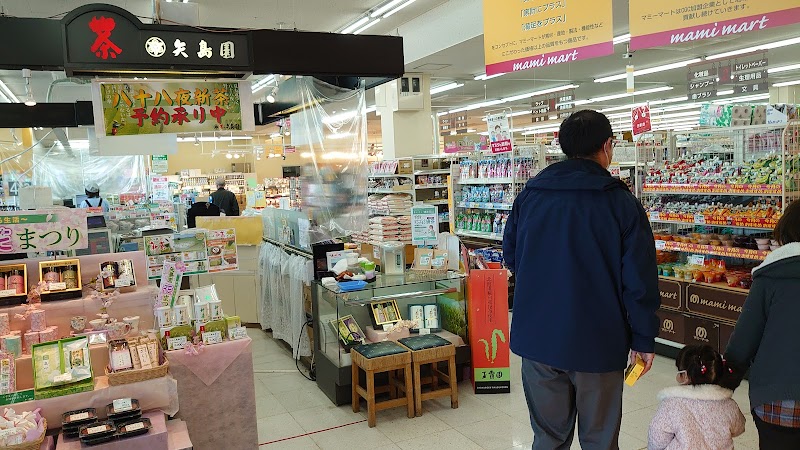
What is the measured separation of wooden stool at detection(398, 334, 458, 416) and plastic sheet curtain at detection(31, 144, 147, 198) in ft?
42.7

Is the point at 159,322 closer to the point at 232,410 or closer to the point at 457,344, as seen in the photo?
the point at 232,410

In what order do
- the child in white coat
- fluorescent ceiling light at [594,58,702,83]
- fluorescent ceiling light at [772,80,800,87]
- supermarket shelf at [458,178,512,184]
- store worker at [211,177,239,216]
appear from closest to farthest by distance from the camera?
1. the child in white coat
2. supermarket shelf at [458,178,512,184]
3. fluorescent ceiling light at [594,58,702,83]
4. store worker at [211,177,239,216]
5. fluorescent ceiling light at [772,80,800,87]

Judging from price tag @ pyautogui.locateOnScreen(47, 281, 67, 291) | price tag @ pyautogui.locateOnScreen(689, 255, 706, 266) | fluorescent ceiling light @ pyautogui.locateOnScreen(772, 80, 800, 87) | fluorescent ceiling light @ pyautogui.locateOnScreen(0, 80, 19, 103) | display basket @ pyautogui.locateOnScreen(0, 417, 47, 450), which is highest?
fluorescent ceiling light @ pyautogui.locateOnScreen(0, 80, 19, 103)

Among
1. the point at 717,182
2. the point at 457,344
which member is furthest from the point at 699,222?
the point at 457,344

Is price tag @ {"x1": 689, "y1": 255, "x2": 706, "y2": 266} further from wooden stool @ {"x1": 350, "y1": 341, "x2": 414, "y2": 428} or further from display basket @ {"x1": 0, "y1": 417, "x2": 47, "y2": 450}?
display basket @ {"x1": 0, "y1": 417, "x2": 47, "y2": 450}

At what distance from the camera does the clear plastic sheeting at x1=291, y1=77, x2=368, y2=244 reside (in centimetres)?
618

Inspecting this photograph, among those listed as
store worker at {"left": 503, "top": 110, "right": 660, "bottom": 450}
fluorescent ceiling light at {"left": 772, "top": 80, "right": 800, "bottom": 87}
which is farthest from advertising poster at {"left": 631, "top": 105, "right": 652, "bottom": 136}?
fluorescent ceiling light at {"left": 772, "top": 80, "right": 800, "bottom": 87}

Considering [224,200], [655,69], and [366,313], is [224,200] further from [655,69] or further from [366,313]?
[655,69]

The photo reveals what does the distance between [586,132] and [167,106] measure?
345 cm

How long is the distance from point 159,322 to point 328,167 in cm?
302

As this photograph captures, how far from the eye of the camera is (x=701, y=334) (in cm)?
525

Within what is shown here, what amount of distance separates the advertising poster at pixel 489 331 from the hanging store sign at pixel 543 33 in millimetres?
1679

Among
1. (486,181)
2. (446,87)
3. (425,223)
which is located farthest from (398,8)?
(446,87)

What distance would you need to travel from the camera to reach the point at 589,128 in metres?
2.29
